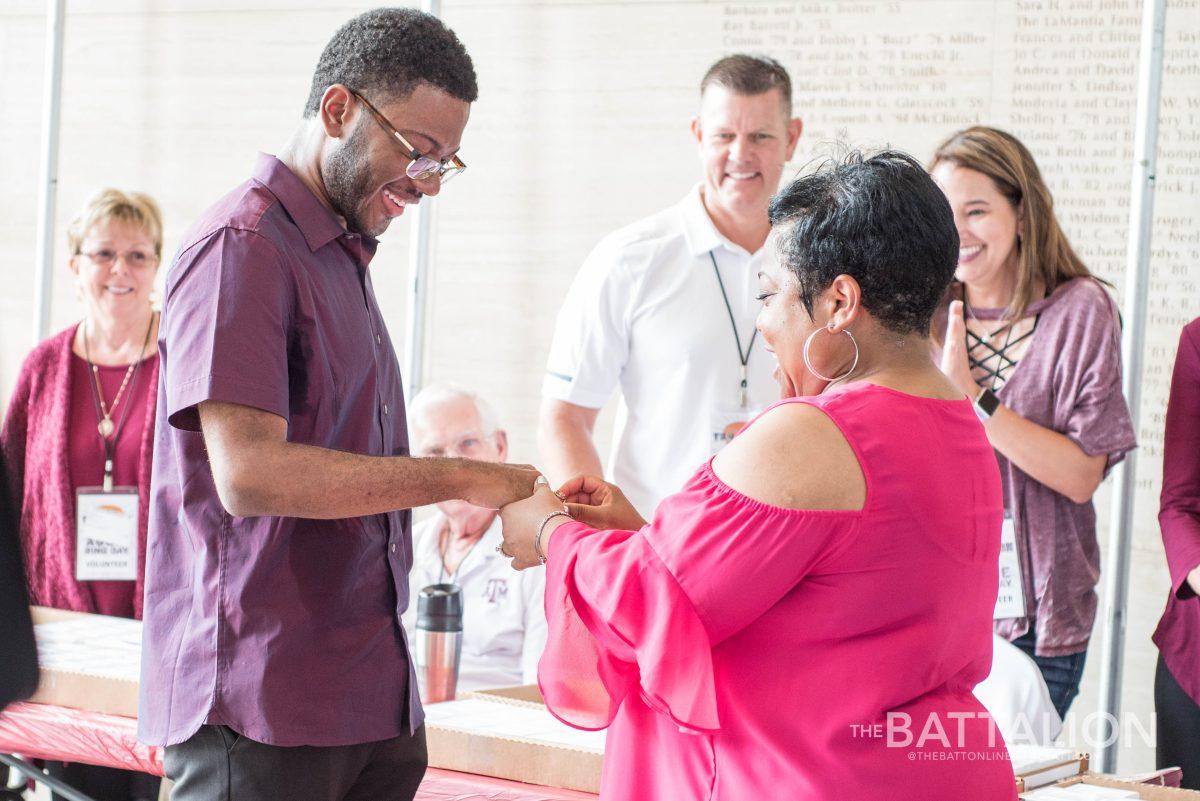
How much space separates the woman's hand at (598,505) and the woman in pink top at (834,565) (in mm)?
408

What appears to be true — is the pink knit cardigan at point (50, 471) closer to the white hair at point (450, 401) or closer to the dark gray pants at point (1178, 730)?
the white hair at point (450, 401)

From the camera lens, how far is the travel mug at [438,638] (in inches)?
101

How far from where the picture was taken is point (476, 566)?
3.41 m

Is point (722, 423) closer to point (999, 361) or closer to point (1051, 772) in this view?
point (999, 361)

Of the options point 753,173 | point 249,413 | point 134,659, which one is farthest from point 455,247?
point 249,413

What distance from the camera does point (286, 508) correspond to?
152 cm

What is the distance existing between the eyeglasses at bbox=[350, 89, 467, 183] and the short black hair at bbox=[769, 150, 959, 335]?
19.5 inches

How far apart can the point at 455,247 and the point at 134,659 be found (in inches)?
106

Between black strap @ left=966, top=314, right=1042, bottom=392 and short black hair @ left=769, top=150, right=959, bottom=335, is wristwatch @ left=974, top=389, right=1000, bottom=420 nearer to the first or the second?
black strap @ left=966, top=314, right=1042, bottom=392

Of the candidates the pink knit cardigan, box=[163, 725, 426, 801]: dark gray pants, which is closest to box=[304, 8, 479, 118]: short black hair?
box=[163, 725, 426, 801]: dark gray pants

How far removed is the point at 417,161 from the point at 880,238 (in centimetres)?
62

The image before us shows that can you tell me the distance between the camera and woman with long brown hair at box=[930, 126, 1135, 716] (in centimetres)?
296

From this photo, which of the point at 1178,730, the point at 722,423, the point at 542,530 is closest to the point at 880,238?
the point at 542,530

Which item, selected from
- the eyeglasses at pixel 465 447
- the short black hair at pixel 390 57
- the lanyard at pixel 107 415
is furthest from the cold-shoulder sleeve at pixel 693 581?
the lanyard at pixel 107 415
